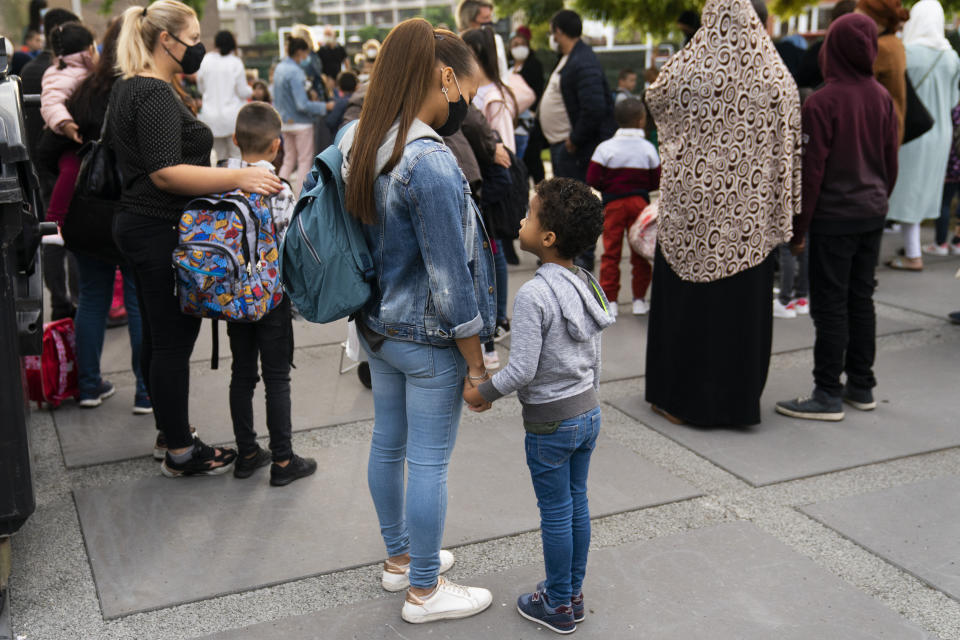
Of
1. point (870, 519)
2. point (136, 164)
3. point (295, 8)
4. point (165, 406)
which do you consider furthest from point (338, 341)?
point (295, 8)

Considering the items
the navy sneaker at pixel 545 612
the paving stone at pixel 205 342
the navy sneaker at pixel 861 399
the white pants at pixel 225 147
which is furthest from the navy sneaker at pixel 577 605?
the white pants at pixel 225 147

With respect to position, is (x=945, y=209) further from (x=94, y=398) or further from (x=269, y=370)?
(x=94, y=398)

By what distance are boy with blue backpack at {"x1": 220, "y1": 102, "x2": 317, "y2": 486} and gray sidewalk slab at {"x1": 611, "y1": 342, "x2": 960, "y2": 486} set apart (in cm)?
176

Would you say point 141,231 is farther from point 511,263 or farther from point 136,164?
point 511,263

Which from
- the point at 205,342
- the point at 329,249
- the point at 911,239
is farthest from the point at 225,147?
the point at 329,249

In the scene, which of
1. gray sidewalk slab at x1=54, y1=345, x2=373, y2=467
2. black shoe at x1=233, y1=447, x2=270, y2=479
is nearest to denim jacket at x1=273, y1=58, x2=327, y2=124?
gray sidewalk slab at x1=54, y1=345, x2=373, y2=467

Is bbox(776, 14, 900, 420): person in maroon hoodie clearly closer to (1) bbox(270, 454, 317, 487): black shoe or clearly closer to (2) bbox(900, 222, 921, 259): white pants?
(1) bbox(270, 454, 317, 487): black shoe

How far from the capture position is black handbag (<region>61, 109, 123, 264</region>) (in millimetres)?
3932

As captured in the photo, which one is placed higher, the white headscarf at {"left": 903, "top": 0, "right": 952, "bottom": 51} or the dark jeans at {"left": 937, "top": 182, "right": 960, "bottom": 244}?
the white headscarf at {"left": 903, "top": 0, "right": 952, "bottom": 51}

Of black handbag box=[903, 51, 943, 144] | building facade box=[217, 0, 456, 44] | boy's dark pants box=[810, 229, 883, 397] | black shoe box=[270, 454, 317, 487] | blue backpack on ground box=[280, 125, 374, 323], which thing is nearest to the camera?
blue backpack on ground box=[280, 125, 374, 323]

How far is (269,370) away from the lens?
3951 mm

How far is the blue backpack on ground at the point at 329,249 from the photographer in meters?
2.73

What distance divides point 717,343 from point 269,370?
6.67ft

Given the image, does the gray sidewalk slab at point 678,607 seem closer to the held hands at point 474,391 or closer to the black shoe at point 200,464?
the held hands at point 474,391
